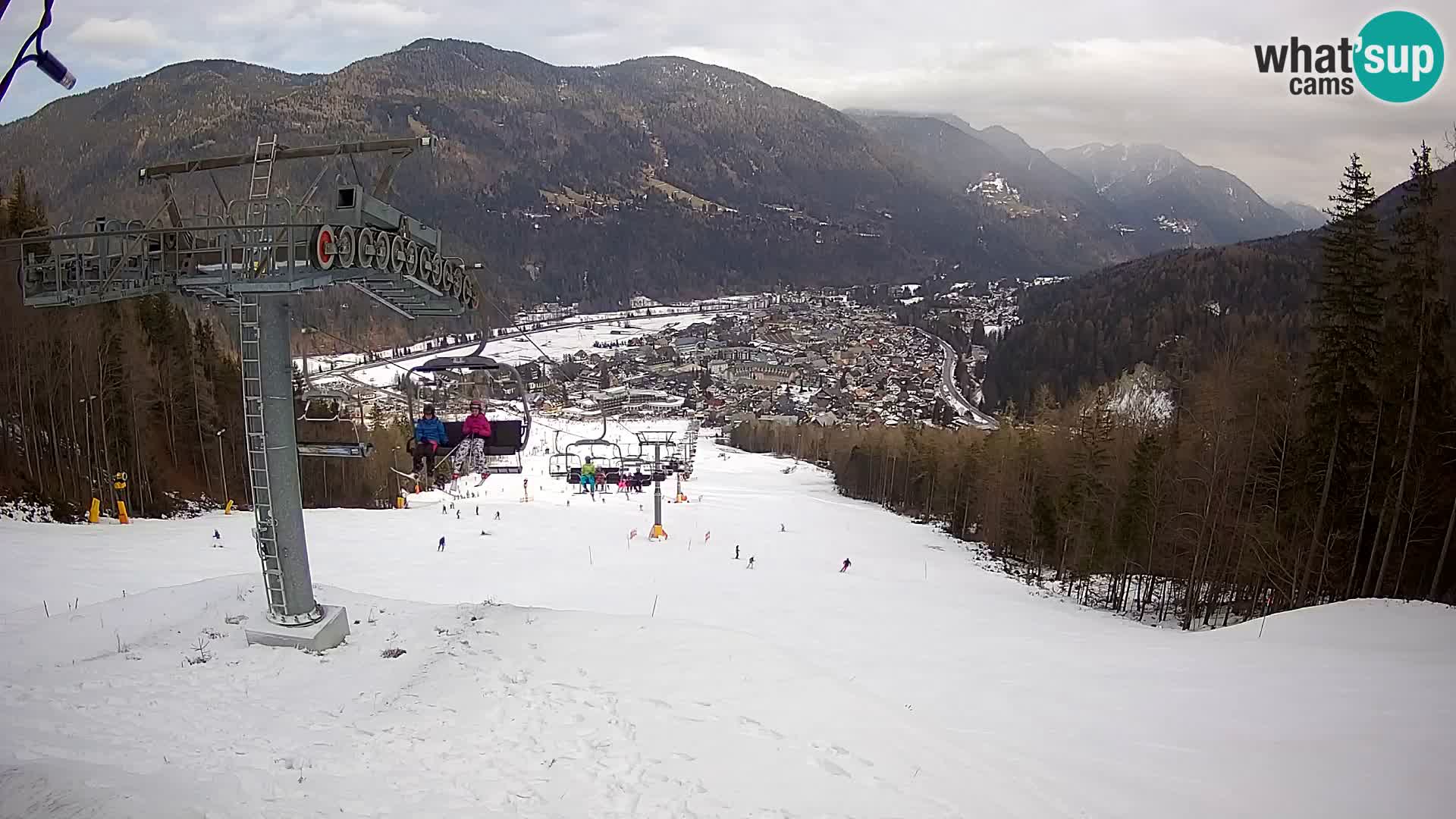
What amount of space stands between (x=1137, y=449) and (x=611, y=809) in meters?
26.7

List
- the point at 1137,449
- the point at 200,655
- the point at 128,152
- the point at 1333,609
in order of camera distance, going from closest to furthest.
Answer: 1. the point at 200,655
2. the point at 1333,609
3. the point at 1137,449
4. the point at 128,152

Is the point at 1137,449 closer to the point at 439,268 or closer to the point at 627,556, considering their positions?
the point at 627,556

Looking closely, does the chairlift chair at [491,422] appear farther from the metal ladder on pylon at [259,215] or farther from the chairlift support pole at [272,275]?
the metal ladder on pylon at [259,215]

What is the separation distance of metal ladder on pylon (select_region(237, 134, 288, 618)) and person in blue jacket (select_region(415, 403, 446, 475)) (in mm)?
2365

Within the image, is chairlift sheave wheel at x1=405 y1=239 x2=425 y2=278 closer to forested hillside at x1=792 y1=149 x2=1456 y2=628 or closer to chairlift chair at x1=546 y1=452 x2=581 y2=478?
chairlift chair at x1=546 y1=452 x2=581 y2=478

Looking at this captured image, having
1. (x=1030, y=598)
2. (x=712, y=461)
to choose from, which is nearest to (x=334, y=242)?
(x=1030, y=598)

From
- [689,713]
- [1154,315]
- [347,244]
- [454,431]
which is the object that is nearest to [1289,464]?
[689,713]

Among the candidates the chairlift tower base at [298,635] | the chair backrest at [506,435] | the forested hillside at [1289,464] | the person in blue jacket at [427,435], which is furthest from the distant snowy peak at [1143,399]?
the chairlift tower base at [298,635]

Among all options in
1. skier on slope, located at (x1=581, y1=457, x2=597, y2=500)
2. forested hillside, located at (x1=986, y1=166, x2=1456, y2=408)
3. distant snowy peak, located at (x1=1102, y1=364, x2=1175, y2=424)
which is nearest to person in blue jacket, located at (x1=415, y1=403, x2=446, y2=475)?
skier on slope, located at (x1=581, y1=457, x2=597, y2=500)

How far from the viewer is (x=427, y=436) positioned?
1142 cm

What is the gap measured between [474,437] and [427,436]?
72 cm

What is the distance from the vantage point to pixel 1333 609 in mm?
15406

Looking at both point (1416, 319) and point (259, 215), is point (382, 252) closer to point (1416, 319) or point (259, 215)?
point (259, 215)

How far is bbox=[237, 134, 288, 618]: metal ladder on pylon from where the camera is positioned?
843cm
